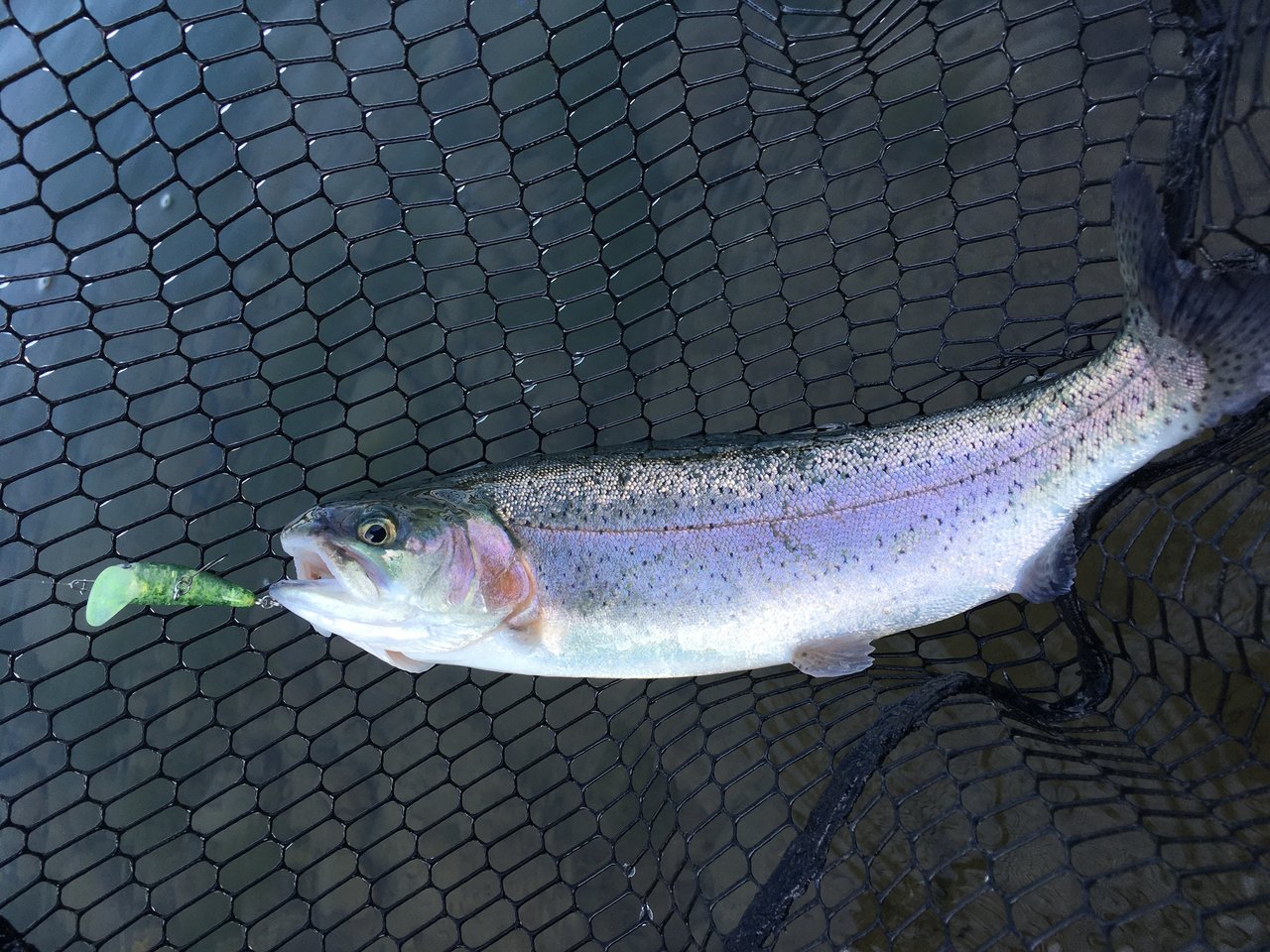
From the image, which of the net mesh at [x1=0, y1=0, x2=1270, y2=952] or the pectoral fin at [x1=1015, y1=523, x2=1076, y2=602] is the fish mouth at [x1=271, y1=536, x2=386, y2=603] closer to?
the net mesh at [x1=0, y1=0, x2=1270, y2=952]

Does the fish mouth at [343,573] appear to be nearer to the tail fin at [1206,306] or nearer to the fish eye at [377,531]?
the fish eye at [377,531]

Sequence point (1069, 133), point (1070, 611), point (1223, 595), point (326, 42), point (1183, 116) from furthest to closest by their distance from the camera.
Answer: point (326, 42) → point (1069, 133) → point (1223, 595) → point (1070, 611) → point (1183, 116)

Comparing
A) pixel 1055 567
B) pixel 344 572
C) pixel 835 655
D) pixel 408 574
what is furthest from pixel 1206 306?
pixel 344 572

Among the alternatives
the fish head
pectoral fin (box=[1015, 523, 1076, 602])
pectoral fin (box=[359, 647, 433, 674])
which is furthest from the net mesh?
the fish head

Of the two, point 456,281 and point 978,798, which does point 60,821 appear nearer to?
point 456,281

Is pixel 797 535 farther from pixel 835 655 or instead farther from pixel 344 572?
pixel 344 572

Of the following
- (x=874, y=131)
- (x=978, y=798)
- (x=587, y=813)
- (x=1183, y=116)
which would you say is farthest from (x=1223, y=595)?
(x=587, y=813)
